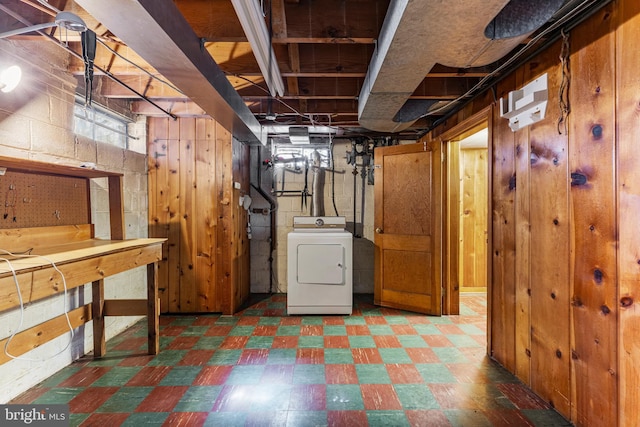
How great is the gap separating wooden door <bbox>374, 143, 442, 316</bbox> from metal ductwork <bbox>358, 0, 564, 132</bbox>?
1.49 m

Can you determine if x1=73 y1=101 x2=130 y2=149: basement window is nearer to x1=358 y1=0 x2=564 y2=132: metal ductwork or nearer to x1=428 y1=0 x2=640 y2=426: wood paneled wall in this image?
x1=358 y1=0 x2=564 y2=132: metal ductwork

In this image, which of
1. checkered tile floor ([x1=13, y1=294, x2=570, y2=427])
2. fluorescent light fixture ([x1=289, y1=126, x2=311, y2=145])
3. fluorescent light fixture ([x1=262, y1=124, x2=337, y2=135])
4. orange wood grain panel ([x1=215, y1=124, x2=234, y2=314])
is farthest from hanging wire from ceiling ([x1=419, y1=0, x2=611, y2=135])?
orange wood grain panel ([x1=215, y1=124, x2=234, y2=314])

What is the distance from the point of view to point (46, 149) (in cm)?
189

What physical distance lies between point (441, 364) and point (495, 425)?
597mm

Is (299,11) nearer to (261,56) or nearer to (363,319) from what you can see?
(261,56)

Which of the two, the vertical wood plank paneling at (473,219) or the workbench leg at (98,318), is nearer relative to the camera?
the workbench leg at (98,318)

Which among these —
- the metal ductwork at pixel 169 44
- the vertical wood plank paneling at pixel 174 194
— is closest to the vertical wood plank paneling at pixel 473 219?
the metal ductwork at pixel 169 44

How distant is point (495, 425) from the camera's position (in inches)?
61.1

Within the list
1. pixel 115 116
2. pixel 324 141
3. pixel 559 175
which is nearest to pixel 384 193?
pixel 324 141

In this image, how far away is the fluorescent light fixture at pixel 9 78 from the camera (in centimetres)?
149

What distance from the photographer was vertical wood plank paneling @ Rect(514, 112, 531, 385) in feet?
6.02

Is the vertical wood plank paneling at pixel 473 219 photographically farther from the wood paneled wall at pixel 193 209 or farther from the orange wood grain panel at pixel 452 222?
the wood paneled wall at pixel 193 209

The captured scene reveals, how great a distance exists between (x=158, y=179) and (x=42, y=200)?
4.33 ft

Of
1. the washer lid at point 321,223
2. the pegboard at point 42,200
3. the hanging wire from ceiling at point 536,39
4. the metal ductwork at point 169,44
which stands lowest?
the washer lid at point 321,223
